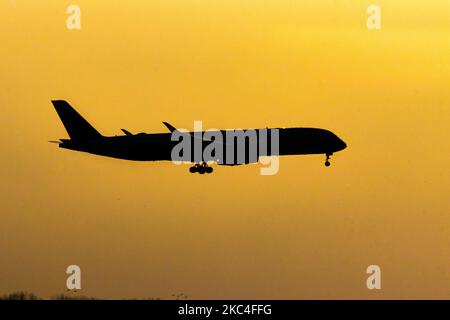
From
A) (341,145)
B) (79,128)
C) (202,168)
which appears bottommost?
(202,168)

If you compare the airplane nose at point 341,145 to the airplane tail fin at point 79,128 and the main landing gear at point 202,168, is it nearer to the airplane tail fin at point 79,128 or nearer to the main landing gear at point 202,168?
the main landing gear at point 202,168

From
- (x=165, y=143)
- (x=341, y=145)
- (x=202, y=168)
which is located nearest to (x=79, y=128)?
(x=165, y=143)

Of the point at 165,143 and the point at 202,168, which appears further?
the point at 165,143

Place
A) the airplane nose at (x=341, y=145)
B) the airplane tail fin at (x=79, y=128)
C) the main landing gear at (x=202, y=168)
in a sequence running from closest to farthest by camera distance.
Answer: the main landing gear at (x=202, y=168) → the airplane nose at (x=341, y=145) → the airplane tail fin at (x=79, y=128)

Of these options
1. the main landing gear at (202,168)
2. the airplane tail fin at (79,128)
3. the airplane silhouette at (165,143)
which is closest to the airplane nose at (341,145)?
the airplane silhouette at (165,143)

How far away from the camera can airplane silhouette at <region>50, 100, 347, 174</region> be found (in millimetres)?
180875

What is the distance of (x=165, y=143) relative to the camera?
188000mm

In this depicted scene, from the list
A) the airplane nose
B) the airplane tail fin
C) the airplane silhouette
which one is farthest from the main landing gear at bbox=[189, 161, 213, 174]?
the airplane nose

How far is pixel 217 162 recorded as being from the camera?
18138cm

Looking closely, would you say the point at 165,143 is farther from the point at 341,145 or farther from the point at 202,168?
the point at 341,145

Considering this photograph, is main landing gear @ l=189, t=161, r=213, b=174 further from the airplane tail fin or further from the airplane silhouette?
the airplane tail fin

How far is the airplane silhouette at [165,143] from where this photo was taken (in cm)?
18088
